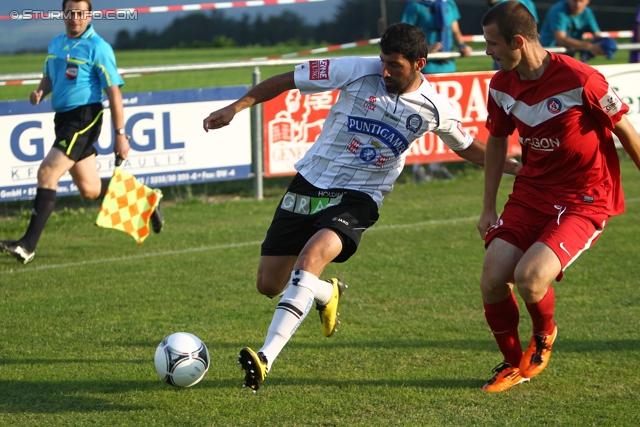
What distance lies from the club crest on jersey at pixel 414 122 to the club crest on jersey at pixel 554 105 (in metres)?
0.78

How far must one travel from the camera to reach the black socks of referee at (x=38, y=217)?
717 centimetres

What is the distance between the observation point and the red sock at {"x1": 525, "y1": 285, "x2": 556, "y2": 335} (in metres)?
4.44

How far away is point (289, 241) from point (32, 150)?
4591 millimetres

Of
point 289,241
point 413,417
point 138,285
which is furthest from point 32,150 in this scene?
point 413,417

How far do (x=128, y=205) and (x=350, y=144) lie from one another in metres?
3.26

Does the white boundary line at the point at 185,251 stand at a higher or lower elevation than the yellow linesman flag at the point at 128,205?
lower

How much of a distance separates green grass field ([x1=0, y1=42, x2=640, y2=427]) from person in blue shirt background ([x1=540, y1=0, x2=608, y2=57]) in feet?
10.9

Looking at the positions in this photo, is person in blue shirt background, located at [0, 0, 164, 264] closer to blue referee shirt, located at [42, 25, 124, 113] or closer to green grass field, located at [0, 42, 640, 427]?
blue referee shirt, located at [42, 25, 124, 113]

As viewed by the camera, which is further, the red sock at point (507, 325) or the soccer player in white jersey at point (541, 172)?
the red sock at point (507, 325)

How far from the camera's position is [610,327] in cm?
558

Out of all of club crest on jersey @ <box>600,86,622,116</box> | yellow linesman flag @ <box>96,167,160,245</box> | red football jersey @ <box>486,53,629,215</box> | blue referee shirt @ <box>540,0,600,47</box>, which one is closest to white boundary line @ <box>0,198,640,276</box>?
yellow linesman flag @ <box>96,167,160,245</box>

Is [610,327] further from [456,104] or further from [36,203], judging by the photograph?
[456,104]

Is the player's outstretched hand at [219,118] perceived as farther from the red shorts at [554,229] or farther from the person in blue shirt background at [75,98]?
the person in blue shirt background at [75,98]

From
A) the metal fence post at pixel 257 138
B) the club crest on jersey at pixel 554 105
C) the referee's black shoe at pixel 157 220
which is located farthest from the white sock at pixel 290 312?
the metal fence post at pixel 257 138
